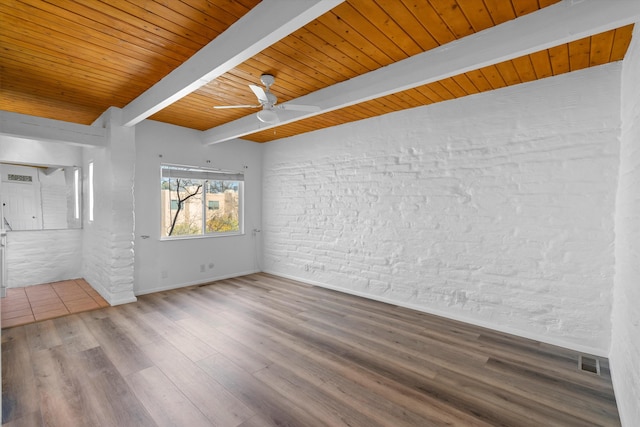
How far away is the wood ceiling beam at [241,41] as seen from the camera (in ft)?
5.88

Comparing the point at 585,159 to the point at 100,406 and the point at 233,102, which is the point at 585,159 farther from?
the point at 100,406

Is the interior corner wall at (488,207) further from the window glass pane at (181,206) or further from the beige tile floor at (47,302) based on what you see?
the beige tile floor at (47,302)

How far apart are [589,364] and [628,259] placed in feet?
3.62

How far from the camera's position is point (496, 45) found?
7.33 ft

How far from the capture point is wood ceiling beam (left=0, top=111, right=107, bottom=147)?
3.39m

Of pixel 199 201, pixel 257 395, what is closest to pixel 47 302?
pixel 199 201

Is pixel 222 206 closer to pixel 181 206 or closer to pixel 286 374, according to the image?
pixel 181 206

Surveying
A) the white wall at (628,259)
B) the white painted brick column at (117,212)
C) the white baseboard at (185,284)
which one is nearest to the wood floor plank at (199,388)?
the white painted brick column at (117,212)

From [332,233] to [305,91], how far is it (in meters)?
2.27

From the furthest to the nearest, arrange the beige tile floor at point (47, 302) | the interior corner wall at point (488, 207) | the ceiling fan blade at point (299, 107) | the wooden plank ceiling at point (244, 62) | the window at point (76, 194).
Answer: the window at point (76, 194)
the beige tile floor at point (47, 302)
the ceiling fan blade at point (299, 107)
the interior corner wall at point (488, 207)
the wooden plank ceiling at point (244, 62)

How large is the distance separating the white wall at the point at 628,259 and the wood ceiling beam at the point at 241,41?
2225 mm

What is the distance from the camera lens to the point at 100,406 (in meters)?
2.03

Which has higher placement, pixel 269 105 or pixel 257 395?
pixel 269 105

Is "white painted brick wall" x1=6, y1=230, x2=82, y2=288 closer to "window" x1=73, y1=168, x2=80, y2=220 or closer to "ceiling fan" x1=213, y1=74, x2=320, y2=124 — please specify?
"window" x1=73, y1=168, x2=80, y2=220
